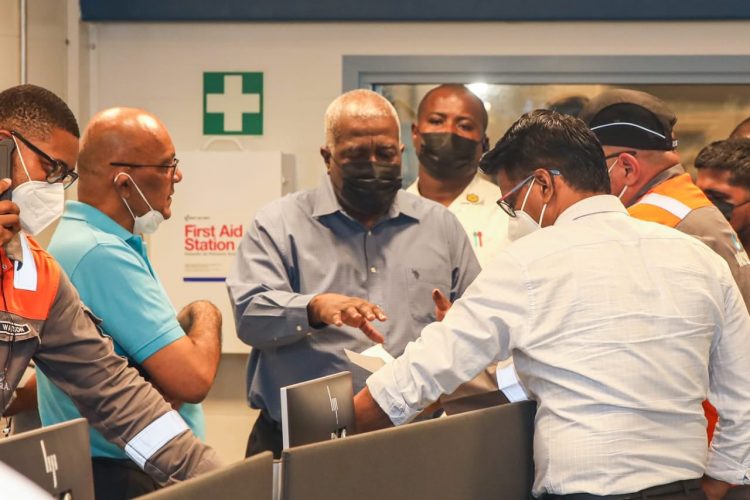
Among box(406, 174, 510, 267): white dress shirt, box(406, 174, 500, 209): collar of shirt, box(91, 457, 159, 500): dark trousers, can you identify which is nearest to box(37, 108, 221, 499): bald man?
box(91, 457, 159, 500): dark trousers

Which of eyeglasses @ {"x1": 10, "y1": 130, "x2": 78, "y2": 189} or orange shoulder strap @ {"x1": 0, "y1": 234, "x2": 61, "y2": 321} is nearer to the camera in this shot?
orange shoulder strap @ {"x1": 0, "y1": 234, "x2": 61, "y2": 321}

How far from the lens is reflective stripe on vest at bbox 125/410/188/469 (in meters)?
1.75

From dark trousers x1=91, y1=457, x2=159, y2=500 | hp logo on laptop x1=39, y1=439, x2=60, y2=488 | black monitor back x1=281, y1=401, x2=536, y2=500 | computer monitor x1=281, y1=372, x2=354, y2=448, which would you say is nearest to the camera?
hp logo on laptop x1=39, y1=439, x2=60, y2=488

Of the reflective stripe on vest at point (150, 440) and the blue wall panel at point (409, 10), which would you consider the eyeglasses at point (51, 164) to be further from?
the blue wall panel at point (409, 10)

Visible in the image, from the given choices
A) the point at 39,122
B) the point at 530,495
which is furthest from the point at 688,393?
the point at 39,122

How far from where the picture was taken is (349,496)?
138cm

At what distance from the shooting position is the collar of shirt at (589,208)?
1746mm

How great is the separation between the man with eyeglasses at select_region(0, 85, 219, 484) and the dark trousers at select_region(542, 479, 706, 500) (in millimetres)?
672

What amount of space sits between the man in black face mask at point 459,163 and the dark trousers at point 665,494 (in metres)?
1.65

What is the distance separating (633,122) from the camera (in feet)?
7.50

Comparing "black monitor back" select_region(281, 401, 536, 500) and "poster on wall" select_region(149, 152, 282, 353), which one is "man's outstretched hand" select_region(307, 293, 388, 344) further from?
"poster on wall" select_region(149, 152, 282, 353)

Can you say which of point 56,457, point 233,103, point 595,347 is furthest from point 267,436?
point 233,103

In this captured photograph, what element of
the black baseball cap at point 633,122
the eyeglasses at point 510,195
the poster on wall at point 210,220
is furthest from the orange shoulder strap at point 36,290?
the poster on wall at point 210,220

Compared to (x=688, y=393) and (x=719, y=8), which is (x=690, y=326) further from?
(x=719, y=8)
